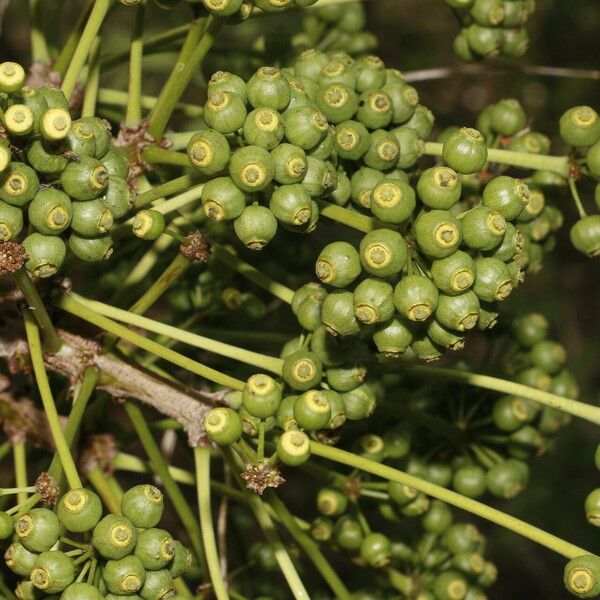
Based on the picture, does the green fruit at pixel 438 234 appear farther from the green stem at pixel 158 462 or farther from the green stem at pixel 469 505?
the green stem at pixel 158 462

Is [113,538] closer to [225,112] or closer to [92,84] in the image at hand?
[225,112]

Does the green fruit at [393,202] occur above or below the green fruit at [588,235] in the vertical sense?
below

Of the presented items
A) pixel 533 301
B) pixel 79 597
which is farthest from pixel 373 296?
pixel 533 301

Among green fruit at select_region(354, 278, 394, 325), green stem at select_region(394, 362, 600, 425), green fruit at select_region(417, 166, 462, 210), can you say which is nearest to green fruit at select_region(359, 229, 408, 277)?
green fruit at select_region(354, 278, 394, 325)

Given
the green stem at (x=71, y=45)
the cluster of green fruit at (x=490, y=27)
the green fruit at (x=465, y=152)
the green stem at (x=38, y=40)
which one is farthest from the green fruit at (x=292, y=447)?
the cluster of green fruit at (x=490, y=27)

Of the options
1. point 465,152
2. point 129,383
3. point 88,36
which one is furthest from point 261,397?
point 88,36

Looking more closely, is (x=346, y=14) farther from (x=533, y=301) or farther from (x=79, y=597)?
(x=533, y=301)

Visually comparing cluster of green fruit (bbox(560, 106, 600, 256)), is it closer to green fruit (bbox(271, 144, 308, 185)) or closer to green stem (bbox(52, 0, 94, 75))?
green fruit (bbox(271, 144, 308, 185))
